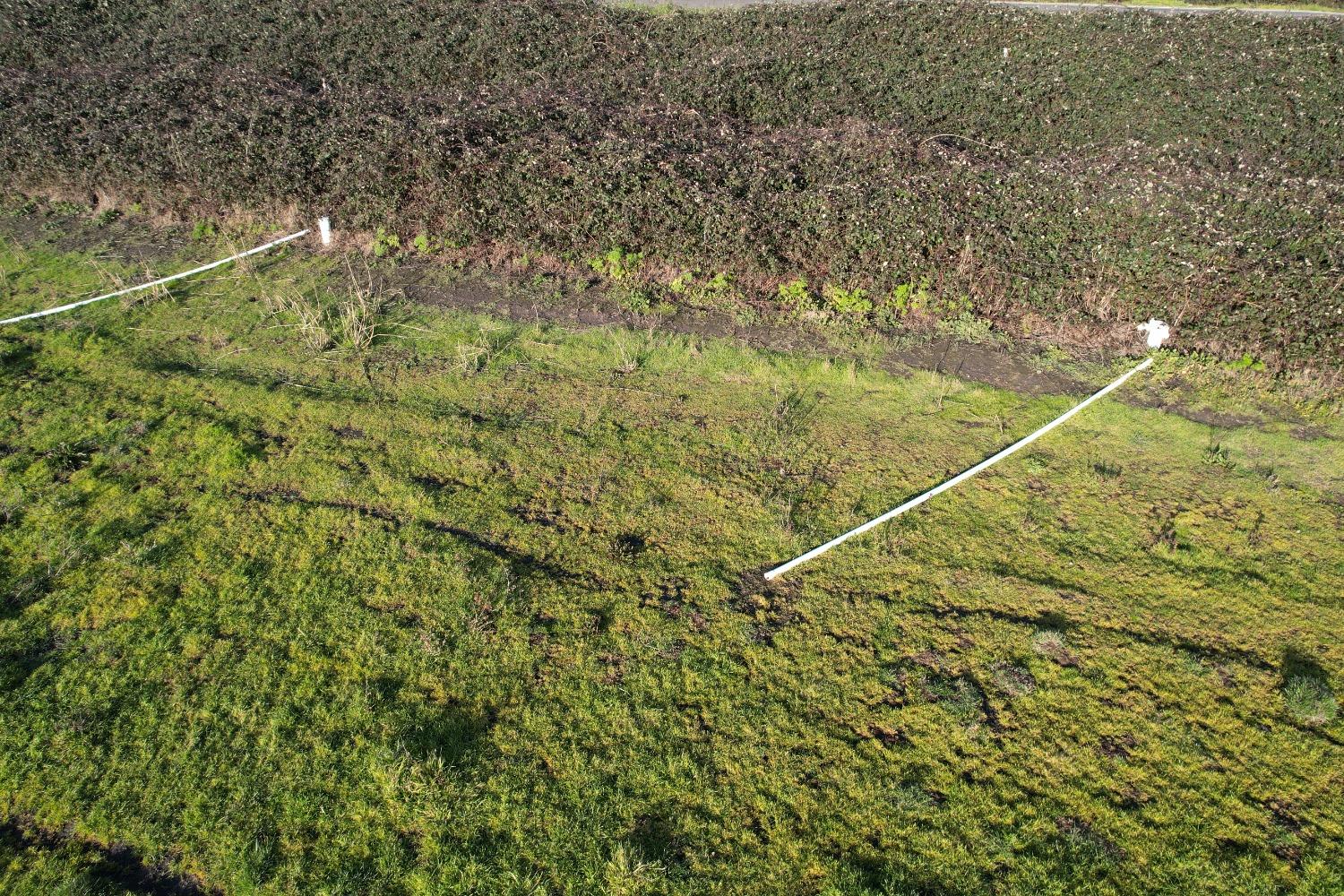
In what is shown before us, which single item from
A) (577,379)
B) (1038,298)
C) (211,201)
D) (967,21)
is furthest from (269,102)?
(967,21)

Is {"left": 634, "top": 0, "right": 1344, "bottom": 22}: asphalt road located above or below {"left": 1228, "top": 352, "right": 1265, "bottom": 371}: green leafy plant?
above

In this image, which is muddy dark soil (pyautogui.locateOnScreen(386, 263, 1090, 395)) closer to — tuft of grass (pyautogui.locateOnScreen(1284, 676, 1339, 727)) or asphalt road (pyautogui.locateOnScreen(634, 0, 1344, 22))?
tuft of grass (pyautogui.locateOnScreen(1284, 676, 1339, 727))

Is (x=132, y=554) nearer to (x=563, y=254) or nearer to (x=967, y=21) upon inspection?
(x=563, y=254)

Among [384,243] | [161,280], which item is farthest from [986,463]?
[161,280]

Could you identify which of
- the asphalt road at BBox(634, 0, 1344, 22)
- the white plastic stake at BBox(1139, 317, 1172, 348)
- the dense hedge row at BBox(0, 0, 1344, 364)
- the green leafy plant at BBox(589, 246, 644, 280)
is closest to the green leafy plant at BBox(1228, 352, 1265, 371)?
the dense hedge row at BBox(0, 0, 1344, 364)

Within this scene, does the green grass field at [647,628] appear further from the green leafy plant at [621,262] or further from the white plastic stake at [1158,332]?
the green leafy plant at [621,262]

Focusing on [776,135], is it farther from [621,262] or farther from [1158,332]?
[1158,332]

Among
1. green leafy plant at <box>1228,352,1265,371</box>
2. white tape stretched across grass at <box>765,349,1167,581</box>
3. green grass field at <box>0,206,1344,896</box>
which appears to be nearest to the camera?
green grass field at <box>0,206,1344,896</box>
